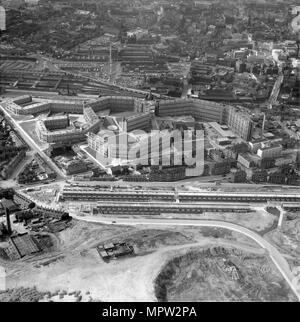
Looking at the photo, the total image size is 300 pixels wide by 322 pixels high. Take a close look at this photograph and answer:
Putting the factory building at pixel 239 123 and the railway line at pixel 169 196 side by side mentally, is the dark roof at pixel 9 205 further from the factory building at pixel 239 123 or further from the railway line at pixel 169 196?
the factory building at pixel 239 123

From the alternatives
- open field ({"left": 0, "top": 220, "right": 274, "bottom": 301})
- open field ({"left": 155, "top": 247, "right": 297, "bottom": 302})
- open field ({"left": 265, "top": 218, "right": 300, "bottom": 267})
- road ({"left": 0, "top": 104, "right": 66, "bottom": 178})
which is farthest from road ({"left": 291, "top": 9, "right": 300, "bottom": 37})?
open field ({"left": 155, "top": 247, "right": 297, "bottom": 302})

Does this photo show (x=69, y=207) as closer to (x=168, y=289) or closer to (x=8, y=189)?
(x=8, y=189)

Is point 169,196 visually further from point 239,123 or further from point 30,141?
point 30,141

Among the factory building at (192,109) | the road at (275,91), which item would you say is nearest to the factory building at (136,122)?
the factory building at (192,109)

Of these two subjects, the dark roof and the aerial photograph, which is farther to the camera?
the dark roof

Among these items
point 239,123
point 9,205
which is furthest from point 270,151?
point 9,205

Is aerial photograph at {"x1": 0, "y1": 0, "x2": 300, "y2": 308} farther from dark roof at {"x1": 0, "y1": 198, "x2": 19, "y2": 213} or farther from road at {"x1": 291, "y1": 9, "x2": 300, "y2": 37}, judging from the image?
road at {"x1": 291, "y1": 9, "x2": 300, "y2": 37}

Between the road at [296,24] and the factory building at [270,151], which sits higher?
the road at [296,24]

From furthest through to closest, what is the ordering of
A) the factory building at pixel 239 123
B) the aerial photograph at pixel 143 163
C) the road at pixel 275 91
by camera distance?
the road at pixel 275 91
the factory building at pixel 239 123
the aerial photograph at pixel 143 163

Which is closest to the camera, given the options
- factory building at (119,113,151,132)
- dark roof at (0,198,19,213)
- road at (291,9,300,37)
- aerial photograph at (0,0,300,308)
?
aerial photograph at (0,0,300,308)
